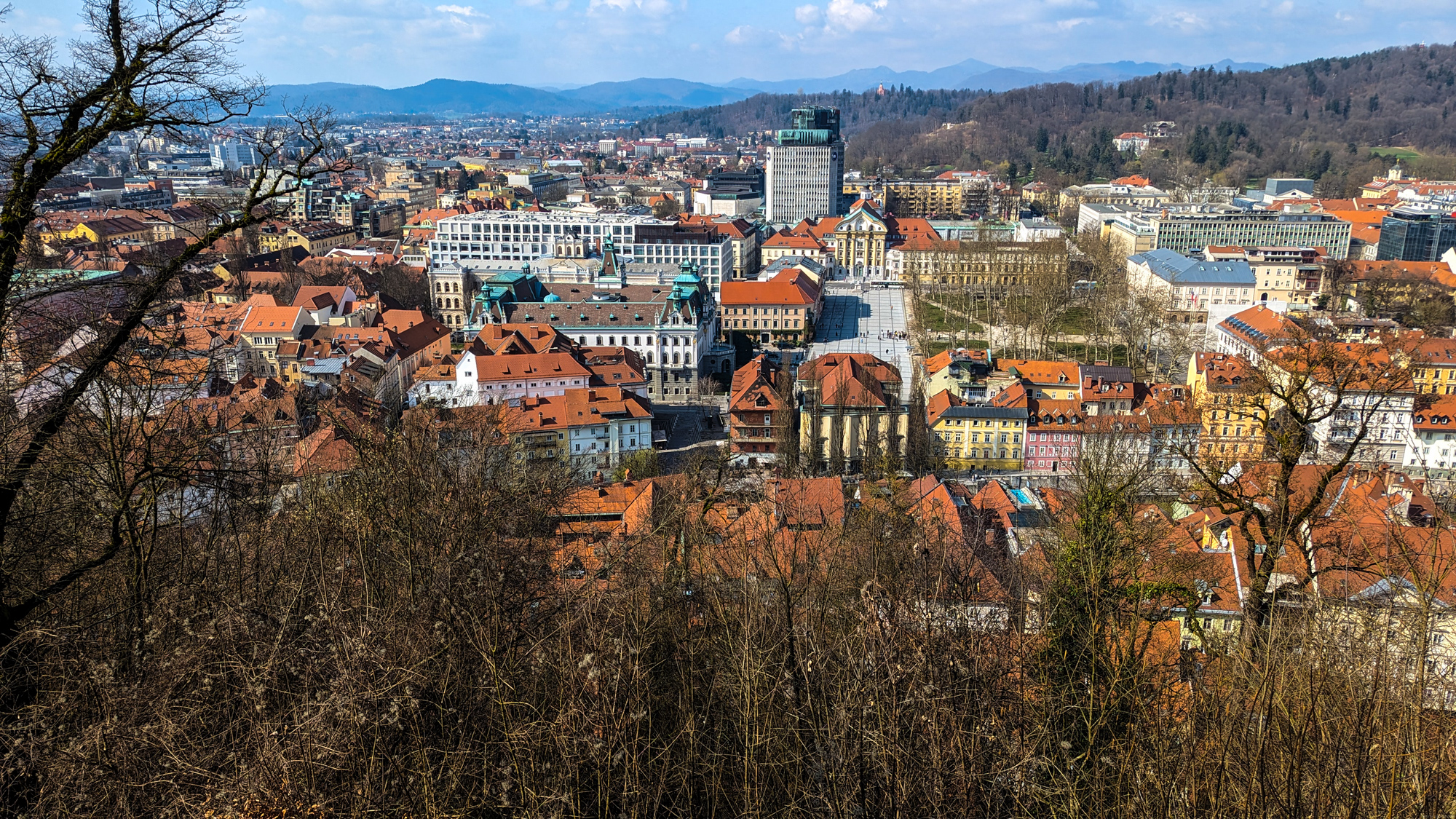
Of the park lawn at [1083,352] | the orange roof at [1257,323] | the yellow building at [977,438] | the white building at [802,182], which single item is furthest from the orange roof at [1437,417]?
the white building at [802,182]

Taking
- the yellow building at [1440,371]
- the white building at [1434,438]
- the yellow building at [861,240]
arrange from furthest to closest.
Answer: the yellow building at [861,240] < the yellow building at [1440,371] < the white building at [1434,438]

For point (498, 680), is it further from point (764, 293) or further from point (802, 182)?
point (802, 182)

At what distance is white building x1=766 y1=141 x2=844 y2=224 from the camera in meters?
74.2

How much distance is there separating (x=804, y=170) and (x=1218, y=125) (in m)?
59.2

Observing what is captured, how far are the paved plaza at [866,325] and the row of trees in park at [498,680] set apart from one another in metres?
25.6

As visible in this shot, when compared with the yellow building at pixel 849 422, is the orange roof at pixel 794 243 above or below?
above

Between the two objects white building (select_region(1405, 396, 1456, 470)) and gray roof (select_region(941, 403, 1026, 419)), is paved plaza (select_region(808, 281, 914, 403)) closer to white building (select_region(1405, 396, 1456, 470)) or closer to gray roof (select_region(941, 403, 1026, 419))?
gray roof (select_region(941, 403, 1026, 419))

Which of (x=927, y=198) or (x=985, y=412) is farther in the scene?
(x=927, y=198)

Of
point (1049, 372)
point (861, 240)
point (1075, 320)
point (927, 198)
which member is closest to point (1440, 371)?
point (1049, 372)

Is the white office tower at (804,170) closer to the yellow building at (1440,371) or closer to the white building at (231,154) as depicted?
the yellow building at (1440,371)

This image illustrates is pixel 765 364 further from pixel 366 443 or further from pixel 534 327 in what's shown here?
pixel 366 443

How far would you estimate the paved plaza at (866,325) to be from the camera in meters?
39.8

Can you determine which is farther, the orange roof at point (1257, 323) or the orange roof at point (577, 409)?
the orange roof at point (1257, 323)

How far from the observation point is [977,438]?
2656cm
